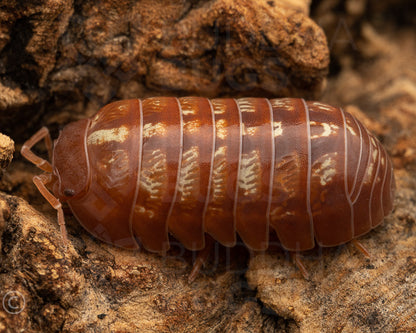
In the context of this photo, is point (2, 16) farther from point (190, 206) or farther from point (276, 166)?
point (276, 166)

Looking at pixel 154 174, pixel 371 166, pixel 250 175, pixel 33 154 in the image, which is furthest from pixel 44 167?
pixel 371 166

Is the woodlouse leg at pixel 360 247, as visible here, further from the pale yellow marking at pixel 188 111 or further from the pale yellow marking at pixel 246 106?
the pale yellow marking at pixel 188 111

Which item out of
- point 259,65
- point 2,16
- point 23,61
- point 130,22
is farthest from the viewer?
point 259,65

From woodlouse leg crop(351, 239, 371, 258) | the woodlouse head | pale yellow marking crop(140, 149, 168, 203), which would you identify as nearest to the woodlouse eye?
the woodlouse head

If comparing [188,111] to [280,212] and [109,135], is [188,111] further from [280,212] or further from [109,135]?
[280,212]

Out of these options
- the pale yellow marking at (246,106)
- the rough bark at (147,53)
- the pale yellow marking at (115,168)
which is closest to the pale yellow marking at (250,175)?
the pale yellow marking at (246,106)

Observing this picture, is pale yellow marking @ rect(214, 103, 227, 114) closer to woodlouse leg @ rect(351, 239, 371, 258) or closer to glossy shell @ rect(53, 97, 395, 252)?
glossy shell @ rect(53, 97, 395, 252)

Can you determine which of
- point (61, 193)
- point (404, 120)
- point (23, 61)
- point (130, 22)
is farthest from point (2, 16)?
point (404, 120)
